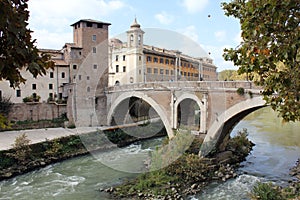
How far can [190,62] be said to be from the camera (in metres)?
39.6

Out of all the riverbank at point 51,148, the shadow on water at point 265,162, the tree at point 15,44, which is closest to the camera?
the tree at point 15,44

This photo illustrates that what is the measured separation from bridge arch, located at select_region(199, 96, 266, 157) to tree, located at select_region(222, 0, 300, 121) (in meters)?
10.3

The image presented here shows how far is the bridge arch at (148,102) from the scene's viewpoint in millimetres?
20947

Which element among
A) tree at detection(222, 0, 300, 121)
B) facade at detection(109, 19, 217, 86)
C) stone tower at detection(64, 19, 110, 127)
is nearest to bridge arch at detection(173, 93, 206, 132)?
stone tower at detection(64, 19, 110, 127)

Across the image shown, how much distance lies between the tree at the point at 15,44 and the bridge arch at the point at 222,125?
1395 cm

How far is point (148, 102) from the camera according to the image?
22859 mm

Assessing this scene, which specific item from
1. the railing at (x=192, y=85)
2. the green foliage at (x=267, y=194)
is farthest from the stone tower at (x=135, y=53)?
the green foliage at (x=267, y=194)

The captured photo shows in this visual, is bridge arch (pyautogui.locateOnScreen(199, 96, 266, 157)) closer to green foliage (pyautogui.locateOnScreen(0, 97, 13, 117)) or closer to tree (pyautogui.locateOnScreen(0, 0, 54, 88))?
tree (pyautogui.locateOnScreen(0, 0, 54, 88))

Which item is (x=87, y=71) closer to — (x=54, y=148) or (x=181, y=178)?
(x=54, y=148)

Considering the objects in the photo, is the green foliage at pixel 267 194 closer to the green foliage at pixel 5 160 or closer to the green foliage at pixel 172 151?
the green foliage at pixel 172 151

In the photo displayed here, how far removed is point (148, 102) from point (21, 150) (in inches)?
403

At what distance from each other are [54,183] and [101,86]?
14334 millimetres

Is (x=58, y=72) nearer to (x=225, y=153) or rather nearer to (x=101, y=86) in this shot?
(x=101, y=86)

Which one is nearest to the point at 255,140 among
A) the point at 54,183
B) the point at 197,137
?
the point at 197,137
